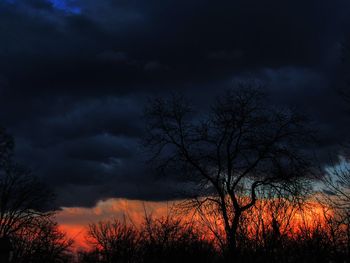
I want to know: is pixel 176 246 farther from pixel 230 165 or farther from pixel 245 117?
pixel 245 117

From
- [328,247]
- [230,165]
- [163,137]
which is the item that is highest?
[163,137]

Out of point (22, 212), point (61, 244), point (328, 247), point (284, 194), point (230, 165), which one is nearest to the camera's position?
point (328, 247)

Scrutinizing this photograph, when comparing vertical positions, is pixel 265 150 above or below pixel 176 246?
above

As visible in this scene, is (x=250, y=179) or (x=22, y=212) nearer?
(x=250, y=179)

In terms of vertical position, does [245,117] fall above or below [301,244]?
above

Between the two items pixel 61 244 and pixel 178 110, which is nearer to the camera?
pixel 178 110

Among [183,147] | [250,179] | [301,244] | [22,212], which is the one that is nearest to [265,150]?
[250,179]

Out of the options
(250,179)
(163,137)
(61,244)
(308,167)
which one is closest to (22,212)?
(61,244)

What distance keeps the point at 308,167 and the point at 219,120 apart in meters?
6.31

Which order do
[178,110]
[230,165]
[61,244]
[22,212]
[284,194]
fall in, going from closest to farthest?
[284,194] < [230,165] < [178,110] < [22,212] < [61,244]

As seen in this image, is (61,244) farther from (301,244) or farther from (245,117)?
(301,244)

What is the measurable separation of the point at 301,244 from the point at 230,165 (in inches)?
624

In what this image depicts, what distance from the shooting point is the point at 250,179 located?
31.5 m

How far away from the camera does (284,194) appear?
29.4 meters
